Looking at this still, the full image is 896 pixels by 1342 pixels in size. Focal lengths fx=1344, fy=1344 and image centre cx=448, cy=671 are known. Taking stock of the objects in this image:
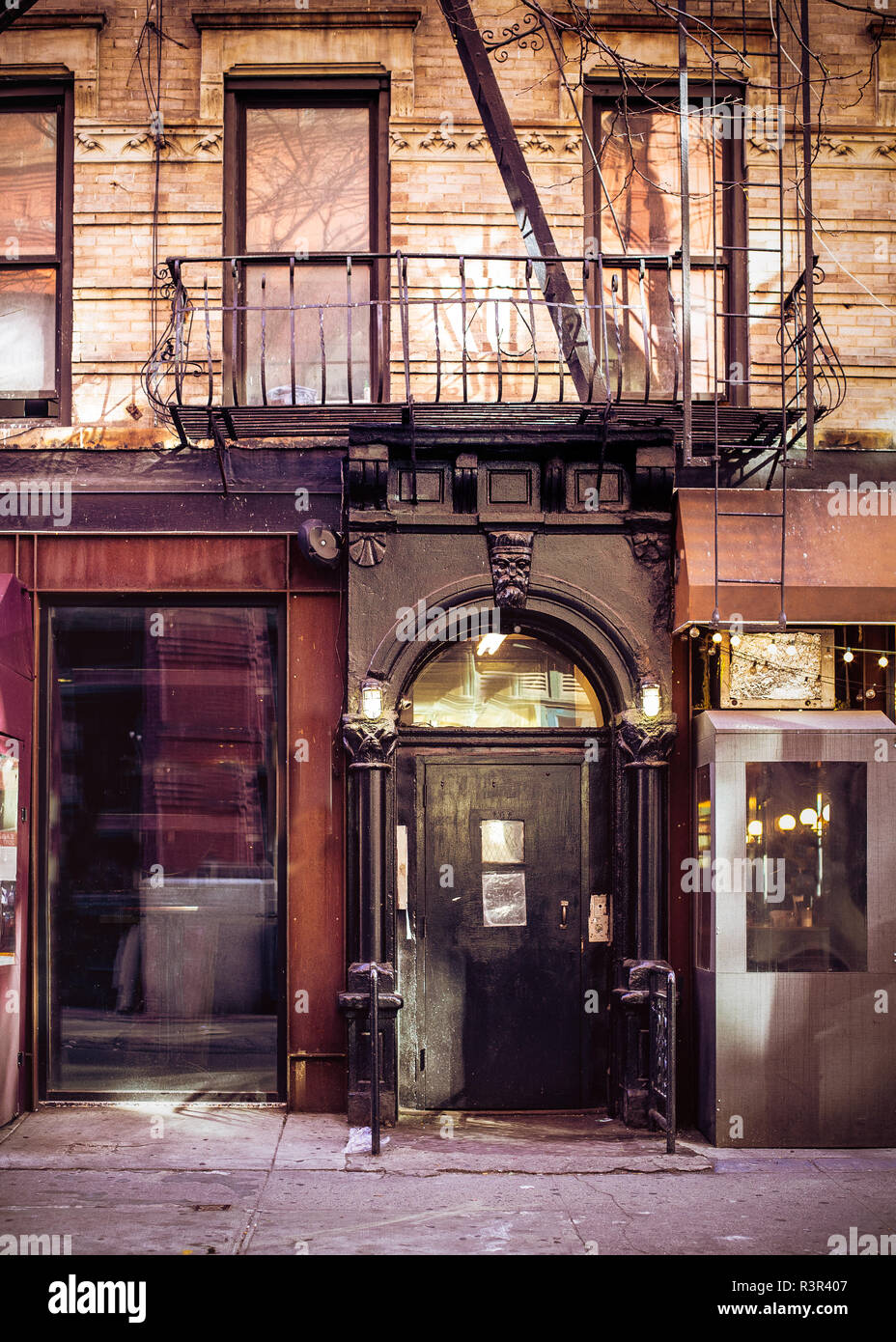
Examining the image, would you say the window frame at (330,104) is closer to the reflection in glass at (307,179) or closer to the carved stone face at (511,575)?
the reflection in glass at (307,179)

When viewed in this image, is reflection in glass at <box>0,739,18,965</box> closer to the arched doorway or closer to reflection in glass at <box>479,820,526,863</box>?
the arched doorway

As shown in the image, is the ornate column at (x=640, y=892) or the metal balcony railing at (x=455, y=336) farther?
the metal balcony railing at (x=455, y=336)

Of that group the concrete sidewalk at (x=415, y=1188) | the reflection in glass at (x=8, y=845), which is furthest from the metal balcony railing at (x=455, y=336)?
the concrete sidewalk at (x=415, y=1188)

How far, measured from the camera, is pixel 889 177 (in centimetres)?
979

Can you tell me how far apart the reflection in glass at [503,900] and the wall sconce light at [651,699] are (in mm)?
1472

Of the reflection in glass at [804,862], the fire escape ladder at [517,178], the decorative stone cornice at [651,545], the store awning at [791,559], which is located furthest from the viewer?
the decorative stone cornice at [651,545]

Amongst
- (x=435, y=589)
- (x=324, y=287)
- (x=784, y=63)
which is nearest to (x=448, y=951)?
(x=435, y=589)

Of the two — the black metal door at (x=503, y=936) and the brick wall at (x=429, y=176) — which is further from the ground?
the brick wall at (x=429, y=176)

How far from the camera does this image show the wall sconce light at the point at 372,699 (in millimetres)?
9078

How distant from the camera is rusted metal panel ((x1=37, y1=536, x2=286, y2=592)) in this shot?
374 inches

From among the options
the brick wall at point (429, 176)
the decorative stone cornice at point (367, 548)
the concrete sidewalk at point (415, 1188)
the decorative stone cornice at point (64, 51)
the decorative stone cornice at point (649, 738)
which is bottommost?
the concrete sidewalk at point (415, 1188)

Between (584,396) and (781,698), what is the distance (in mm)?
2503

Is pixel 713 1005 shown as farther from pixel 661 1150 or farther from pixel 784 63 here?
pixel 784 63

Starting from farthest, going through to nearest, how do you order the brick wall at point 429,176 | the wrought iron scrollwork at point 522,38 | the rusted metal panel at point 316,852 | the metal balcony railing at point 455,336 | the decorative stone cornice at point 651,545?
the wrought iron scrollwork at point 522,38, the brick wall at point 429,176, the metal balcony railing at point 455,336, the decorative stone cornice at point 651,545, the rusted metal panel at point 316,852
